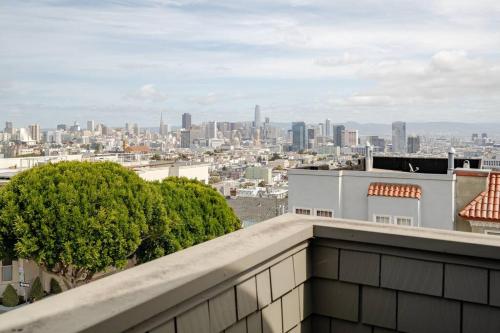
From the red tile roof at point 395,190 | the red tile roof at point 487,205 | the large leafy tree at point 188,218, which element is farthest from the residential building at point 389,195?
the large leafy tree at point 188,218

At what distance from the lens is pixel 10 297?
63.8 feet

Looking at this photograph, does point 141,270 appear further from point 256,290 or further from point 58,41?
point 58,41

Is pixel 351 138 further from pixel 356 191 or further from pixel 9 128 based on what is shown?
pixel 356 191

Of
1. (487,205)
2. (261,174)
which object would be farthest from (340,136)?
(487,205)

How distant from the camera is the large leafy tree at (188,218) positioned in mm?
19766

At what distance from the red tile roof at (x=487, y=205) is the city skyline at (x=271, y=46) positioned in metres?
5.83

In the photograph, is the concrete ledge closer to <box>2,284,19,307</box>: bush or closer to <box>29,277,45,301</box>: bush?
<box>2,284,19,307</box>: bush

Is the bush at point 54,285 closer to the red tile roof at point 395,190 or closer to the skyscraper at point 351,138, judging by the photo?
the red tile roof at point 395,190

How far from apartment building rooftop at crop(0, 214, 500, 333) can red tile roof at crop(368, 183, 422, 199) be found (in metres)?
10.9

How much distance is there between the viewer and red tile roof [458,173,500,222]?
38.5ft

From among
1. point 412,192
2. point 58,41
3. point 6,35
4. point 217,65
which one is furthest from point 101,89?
point 412,192

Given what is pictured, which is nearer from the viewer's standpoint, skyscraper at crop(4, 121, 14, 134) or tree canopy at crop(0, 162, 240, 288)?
tree canopy at crop(0, 162, 240, 288)

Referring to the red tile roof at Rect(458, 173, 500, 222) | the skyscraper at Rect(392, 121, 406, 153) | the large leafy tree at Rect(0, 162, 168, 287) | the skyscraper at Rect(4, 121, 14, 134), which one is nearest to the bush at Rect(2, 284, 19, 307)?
the large leafy tree at Rect(0, 162, 168, 287)

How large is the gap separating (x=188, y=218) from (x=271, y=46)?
2453 inches
